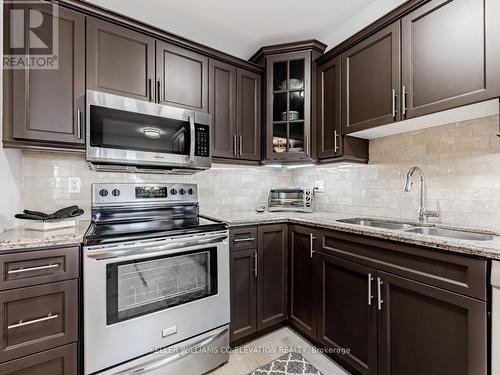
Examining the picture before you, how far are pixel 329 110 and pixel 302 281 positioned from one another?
1481mm

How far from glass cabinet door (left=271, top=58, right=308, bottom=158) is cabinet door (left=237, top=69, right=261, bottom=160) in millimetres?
158

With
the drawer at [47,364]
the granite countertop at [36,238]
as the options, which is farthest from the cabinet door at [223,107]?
the drawer at [47,364]

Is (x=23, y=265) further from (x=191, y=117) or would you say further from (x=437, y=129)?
(x=437, y=129)

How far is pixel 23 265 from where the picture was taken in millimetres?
1177

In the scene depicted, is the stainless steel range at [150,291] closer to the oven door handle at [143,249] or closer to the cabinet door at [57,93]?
the oven door handle at [143,249]

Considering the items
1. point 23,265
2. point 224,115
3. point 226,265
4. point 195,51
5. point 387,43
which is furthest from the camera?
point 224,115

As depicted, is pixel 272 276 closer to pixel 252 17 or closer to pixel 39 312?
pixel 39 312

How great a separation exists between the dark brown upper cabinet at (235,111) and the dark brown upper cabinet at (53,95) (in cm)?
96

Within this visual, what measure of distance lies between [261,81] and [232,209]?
132 cm

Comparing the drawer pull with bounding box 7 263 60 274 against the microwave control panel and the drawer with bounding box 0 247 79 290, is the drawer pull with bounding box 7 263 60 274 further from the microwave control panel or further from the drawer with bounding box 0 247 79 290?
the microwave control panel

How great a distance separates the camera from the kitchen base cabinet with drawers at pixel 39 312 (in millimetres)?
1148

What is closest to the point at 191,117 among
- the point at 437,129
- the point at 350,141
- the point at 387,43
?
the point at 350,141

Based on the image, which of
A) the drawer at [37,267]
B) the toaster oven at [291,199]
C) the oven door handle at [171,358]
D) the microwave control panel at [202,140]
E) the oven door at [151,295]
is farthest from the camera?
the toaster oven at [291,199]

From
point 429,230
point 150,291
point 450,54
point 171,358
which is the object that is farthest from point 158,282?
point 450,54
